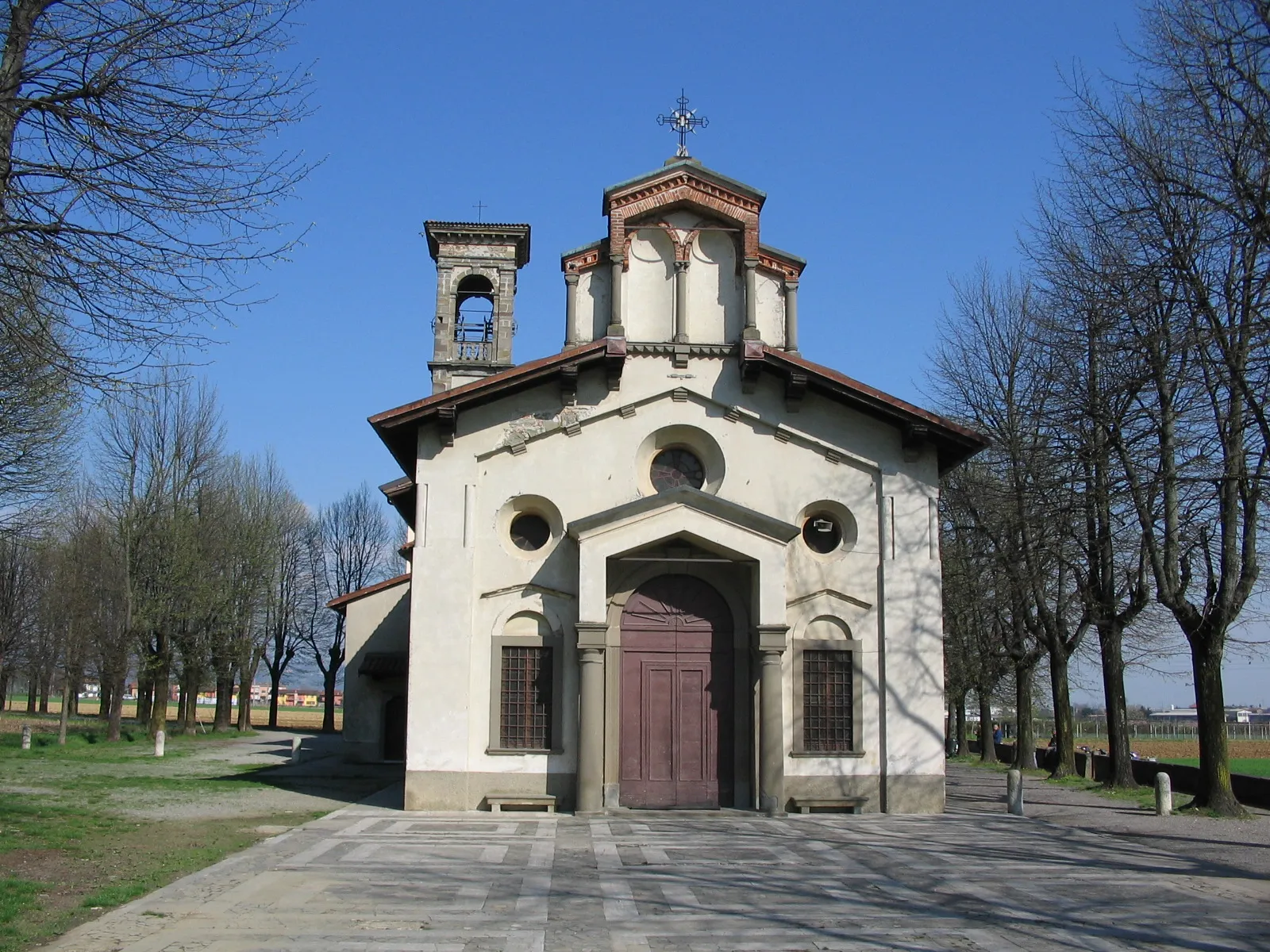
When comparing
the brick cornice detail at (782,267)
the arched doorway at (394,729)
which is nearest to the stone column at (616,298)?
the brick cornice detail at (782,267)

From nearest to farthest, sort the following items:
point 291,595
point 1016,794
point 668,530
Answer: point 668,530 → point 1016,794 → point 291,595

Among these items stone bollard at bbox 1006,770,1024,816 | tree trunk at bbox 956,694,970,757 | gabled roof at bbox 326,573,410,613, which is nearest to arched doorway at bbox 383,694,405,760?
gabled roof at bbox 326,573,410,613

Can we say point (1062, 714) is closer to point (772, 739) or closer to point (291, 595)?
point (772, 739)

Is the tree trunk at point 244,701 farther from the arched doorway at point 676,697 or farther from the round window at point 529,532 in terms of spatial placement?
the arched doorway at point 676,697

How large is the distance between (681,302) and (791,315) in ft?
7.73

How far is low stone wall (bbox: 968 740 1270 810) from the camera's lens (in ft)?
73.0

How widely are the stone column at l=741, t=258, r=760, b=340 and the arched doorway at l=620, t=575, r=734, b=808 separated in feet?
14.6

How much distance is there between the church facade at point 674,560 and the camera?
18281 millimetres

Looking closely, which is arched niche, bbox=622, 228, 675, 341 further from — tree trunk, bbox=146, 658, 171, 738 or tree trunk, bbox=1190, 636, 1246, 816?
tree trunk, bbox=146, 658, 171, 738

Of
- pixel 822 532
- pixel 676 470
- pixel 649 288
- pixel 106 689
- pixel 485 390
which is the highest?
pixel 649 288

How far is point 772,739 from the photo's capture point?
1794cm

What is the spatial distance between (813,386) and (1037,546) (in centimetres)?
567

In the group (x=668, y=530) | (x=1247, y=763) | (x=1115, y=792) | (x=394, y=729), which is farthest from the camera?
(x=1247, y=763)

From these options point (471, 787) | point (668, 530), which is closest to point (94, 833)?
point (471, 787)
